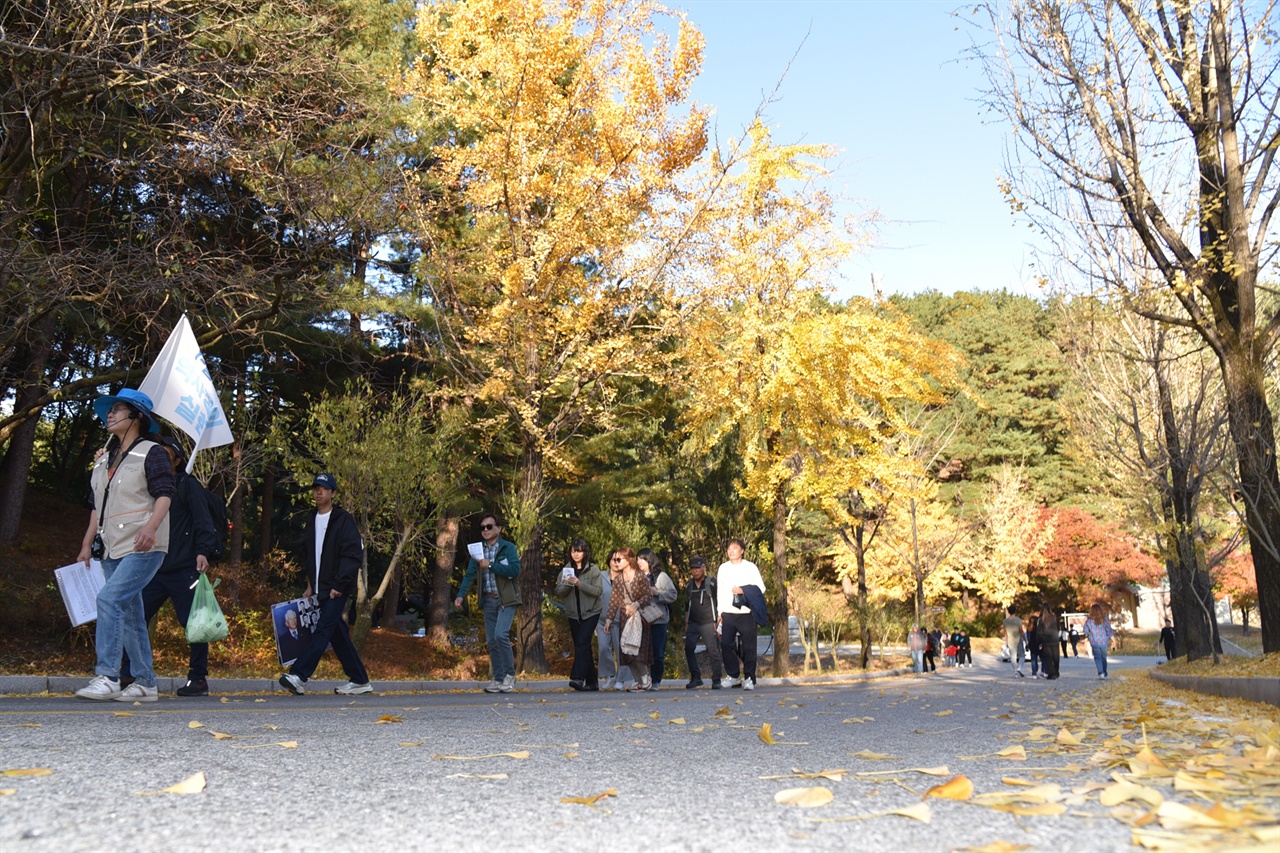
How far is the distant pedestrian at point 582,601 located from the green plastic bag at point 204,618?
17.1ft

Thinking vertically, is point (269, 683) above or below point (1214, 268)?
below

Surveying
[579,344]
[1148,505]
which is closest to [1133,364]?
[1148,505]

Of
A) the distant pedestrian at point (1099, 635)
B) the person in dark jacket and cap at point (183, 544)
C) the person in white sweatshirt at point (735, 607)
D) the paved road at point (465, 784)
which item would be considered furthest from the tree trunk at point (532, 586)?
the distant pedestrian at point (1099, 635)

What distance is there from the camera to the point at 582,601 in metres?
13.1

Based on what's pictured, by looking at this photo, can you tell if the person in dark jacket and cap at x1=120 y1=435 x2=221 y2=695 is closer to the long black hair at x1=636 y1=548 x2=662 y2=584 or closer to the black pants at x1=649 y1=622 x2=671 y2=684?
the long black hair at x1=636 y1=548 x2=662 y2=584

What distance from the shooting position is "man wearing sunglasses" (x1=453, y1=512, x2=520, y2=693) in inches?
434

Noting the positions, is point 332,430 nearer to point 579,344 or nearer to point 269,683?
point 579,344

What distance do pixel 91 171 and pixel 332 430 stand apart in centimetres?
588

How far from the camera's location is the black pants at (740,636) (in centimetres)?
1336

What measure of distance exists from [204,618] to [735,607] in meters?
6.85

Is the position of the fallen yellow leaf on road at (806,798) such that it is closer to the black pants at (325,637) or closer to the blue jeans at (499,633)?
the black pants at (325,637)

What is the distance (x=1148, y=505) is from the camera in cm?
2356

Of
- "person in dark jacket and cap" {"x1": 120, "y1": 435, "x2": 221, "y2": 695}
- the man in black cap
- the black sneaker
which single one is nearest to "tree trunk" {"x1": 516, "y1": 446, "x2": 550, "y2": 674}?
the man in black cap

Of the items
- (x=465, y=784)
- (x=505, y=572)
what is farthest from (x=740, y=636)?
(x=465, y=784)
